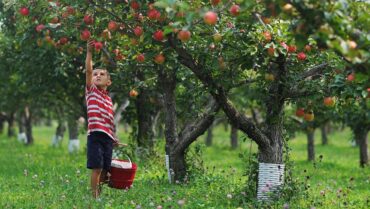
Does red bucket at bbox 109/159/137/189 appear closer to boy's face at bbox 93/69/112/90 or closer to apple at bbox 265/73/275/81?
boy's face at bbox 93/69/112/90

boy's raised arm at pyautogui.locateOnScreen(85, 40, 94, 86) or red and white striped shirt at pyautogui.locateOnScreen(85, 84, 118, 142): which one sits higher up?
boy's raised arm at pyautogui.locateOnScreen(85, 40, 94, 86)

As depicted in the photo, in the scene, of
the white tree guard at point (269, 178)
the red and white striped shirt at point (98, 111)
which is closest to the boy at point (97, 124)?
the red and white striped shirt at point (98, 111)

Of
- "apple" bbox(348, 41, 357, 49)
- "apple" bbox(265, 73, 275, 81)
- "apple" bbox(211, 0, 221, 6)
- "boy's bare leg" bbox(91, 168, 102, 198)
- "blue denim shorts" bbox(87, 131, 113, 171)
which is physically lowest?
"boy's bare leg" bbox(91, 168, 102, 198)

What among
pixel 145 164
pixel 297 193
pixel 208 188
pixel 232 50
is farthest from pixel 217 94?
pixel 145 164

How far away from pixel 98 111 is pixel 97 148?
0.53 meters

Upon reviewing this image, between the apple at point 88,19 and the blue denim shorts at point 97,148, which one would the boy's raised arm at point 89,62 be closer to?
the apple at point 88,19

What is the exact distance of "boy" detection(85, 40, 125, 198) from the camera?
8312mm

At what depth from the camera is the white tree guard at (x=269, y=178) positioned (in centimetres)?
845

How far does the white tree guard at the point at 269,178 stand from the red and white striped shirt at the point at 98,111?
2.29 metres

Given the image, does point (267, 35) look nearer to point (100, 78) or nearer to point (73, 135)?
point (100, 78)

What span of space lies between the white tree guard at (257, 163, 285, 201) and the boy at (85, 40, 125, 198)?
2.25 metres

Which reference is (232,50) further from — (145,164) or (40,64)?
(40,64)

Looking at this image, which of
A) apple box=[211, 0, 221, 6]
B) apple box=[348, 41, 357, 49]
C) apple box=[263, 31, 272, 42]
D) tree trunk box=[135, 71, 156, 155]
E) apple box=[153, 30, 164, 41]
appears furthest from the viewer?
tree trunk box=[135, 71, 156, 155]

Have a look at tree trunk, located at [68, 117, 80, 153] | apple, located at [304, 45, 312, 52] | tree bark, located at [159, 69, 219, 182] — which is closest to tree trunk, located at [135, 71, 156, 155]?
tree bark, located at [159, 69, 219, 182]
